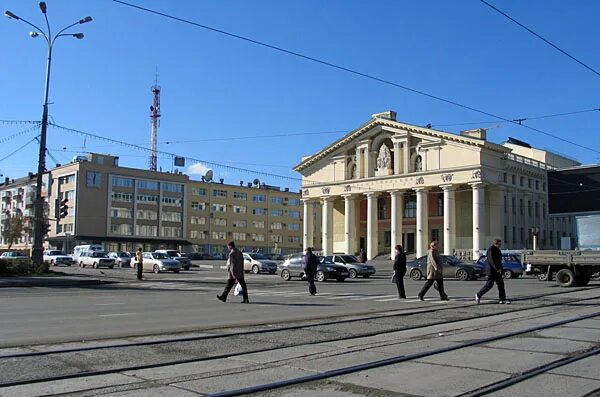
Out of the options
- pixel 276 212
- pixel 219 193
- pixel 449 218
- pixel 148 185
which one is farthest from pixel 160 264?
pixel 276 212

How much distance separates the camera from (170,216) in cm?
11244

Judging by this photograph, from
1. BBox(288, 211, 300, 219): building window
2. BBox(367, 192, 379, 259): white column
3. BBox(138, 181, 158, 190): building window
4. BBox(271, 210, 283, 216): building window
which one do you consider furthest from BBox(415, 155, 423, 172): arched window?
BBox(288, 211, 300, 219): building window

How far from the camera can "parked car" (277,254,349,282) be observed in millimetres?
35812

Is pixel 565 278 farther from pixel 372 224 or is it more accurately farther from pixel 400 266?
pixel 372 224

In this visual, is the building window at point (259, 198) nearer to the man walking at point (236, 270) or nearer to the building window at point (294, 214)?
the building window at point (294, 214)

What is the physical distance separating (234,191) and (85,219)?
3002 cm

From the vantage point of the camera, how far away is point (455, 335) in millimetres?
11305

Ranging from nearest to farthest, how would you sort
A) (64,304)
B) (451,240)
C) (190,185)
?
(64,304), (451,240), (190,185)

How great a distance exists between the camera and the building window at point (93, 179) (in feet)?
334

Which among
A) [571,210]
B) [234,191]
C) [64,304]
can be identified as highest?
[234,191]

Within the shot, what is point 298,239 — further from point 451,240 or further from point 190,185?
point 451,240

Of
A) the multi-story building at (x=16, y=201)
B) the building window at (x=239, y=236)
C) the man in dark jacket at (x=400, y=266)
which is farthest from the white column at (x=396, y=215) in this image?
the multi-story building at (x=16, y=201)

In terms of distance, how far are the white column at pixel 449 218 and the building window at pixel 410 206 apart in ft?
27.0

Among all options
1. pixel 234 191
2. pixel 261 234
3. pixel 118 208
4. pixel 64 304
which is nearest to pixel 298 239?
pixel 261 234
